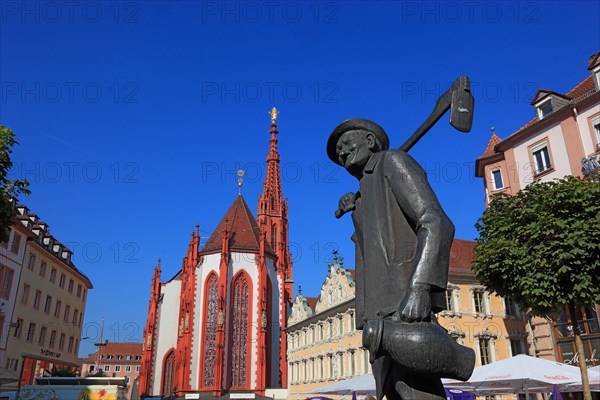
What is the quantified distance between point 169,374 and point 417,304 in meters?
56.0

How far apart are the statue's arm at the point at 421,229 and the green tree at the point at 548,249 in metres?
12.1

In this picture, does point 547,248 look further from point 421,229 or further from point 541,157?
point 541,157

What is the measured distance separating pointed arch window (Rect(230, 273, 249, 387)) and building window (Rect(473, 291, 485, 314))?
25.3m

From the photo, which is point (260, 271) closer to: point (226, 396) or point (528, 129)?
point (226, 396)

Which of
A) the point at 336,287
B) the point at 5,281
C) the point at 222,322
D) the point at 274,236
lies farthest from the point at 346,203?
the point at 274,236

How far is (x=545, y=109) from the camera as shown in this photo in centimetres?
2630

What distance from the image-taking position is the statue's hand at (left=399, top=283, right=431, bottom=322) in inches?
92.3

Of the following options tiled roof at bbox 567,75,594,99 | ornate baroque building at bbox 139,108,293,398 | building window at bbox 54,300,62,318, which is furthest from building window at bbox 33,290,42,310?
tiled roof at bbox 567,75,594,99

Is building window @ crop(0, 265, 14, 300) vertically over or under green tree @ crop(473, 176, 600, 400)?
over

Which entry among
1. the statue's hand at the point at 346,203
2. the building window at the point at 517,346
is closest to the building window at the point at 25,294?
the building window at the point at 517,346

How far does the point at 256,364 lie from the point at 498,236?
3509 centimetres

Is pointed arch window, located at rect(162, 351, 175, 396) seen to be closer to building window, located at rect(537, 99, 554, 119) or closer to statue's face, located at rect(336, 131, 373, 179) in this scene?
building window, located at rect(537, 99, 554, 119)

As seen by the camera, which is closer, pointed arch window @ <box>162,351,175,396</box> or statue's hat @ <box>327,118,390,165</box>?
statue's hat @ <box>327,118,390,165</box>

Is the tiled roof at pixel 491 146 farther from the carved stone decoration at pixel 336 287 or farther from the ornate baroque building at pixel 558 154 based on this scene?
the carved stone decoration at pixel 336 287
